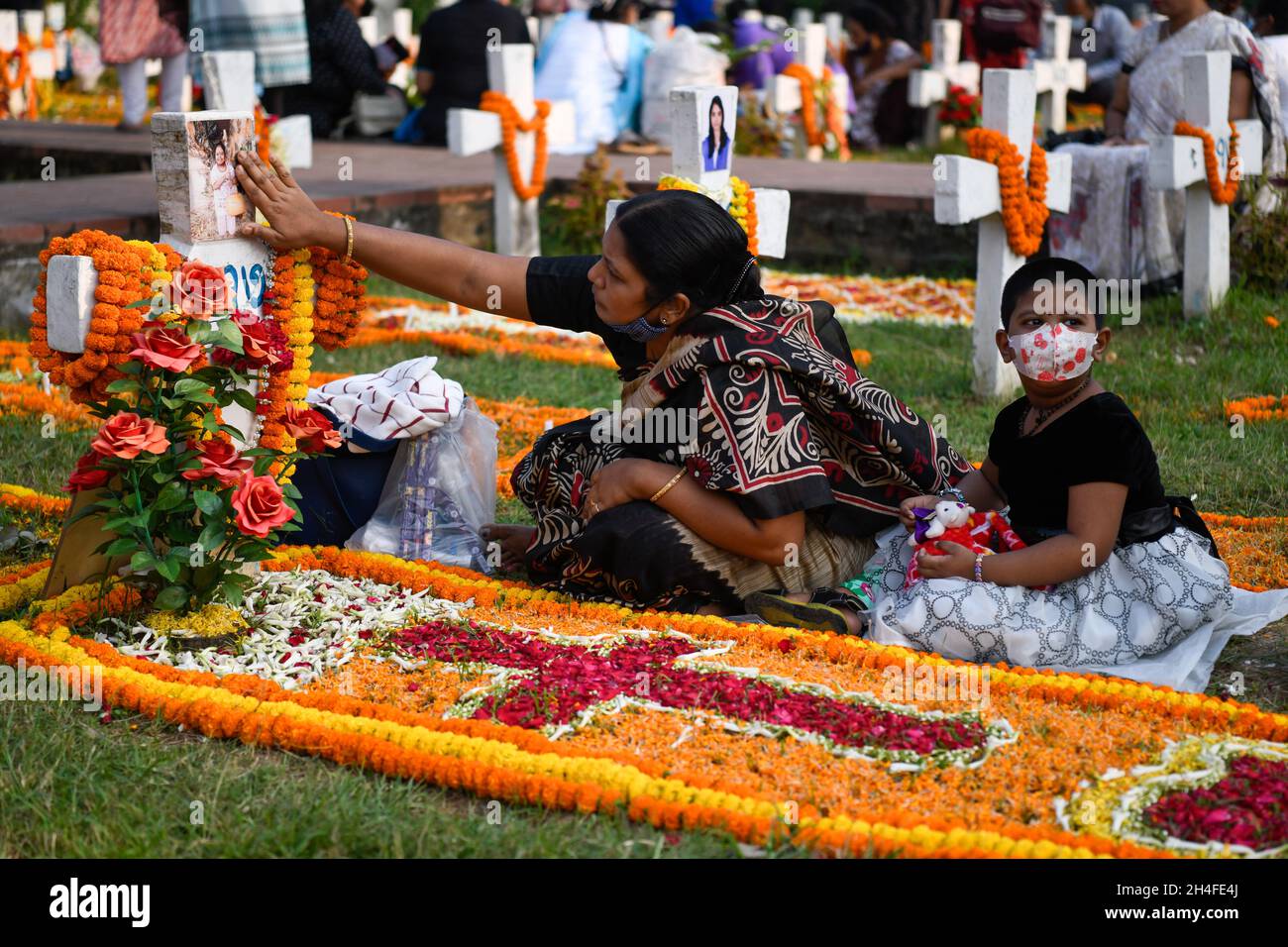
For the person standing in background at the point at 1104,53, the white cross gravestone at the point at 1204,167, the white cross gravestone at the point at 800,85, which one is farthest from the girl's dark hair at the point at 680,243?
the person standing in background at the point at 1104,53

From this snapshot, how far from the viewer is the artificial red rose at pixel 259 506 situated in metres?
3.21

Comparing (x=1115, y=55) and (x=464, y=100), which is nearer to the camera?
(x=464, y=100)

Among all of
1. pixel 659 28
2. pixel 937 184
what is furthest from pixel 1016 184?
pixel 659 28

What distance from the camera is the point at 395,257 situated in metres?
3.81

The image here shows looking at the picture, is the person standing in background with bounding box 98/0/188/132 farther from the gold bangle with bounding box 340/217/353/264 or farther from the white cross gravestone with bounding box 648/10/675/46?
the gold bangle with bounding box 340/217/353/264

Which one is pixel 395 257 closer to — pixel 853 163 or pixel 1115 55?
pixel 853 163

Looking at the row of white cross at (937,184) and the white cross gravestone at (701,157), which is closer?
the row of white cross at (937,184)

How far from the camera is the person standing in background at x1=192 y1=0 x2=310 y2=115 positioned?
368 inches

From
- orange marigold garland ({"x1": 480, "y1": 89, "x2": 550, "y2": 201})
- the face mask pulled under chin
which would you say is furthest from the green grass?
orange marigold garland ({"x1": 480, "y1": 89, "x2": 550, "y2": 201})

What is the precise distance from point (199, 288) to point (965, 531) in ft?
6.11

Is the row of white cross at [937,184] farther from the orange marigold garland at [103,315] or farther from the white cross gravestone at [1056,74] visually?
the white cross gravestone at [1056,74]

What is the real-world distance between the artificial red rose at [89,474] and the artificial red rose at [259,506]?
0.31m
